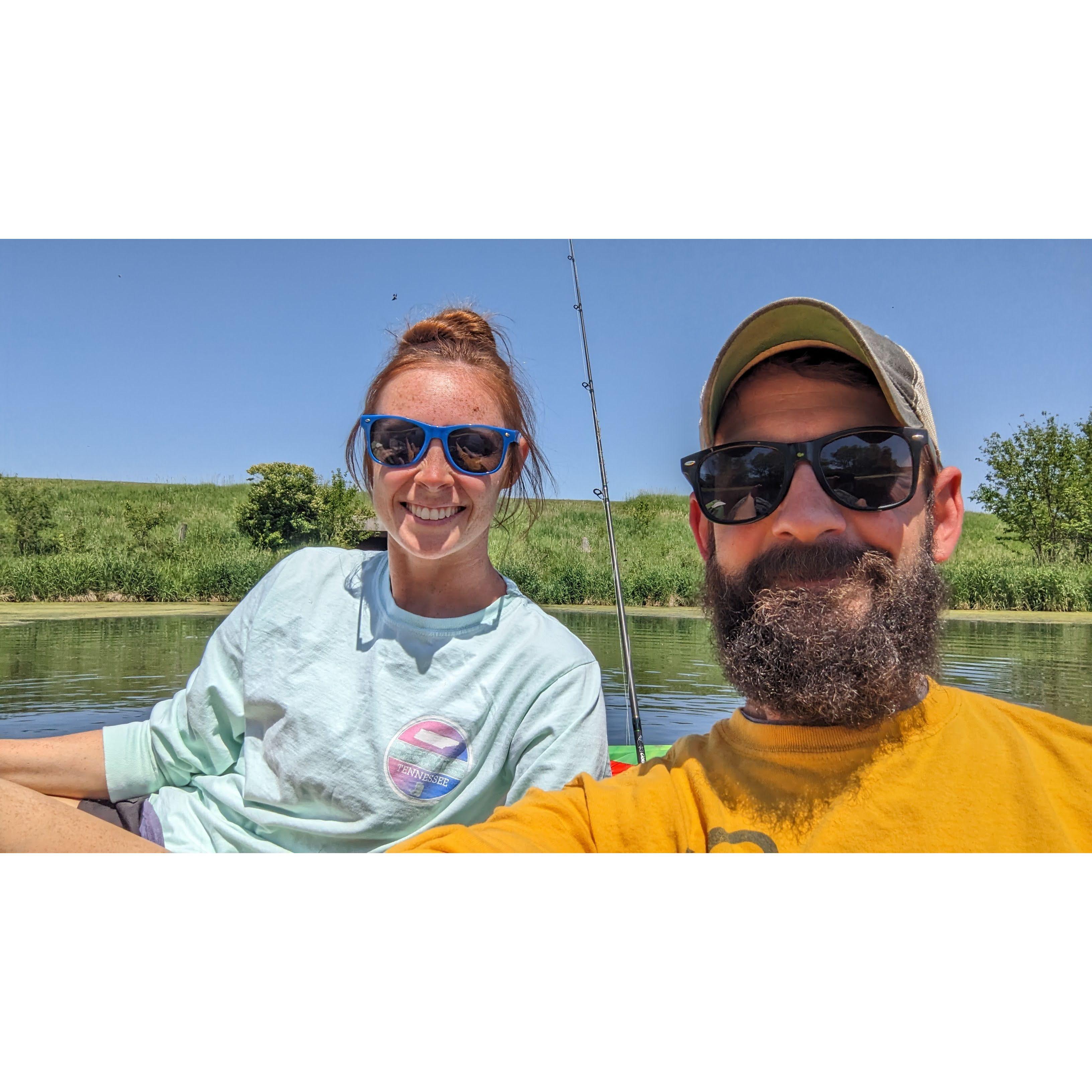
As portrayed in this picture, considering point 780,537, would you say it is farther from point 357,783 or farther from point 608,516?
point 608,516

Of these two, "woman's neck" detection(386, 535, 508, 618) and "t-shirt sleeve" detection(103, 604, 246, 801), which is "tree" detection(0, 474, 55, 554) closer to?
"t-shirt sleeve" detection(103, 604, 246, 801)

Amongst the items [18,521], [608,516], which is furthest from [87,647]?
[608,516]

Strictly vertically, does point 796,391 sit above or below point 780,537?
above

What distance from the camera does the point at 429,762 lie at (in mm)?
1108

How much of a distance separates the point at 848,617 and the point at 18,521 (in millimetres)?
13558

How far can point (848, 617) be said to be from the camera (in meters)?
0.85

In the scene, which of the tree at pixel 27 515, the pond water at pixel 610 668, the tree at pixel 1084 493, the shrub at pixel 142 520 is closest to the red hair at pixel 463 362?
the pond water at pixel 610 668

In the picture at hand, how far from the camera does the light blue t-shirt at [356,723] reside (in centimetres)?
111

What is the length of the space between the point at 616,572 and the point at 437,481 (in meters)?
0.98

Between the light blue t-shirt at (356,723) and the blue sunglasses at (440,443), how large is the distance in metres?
0.23

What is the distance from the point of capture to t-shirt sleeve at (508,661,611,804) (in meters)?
1.04

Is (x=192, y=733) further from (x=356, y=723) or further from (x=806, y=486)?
(x=806, y=486)

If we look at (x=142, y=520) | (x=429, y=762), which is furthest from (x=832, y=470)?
(x=142, y=520)

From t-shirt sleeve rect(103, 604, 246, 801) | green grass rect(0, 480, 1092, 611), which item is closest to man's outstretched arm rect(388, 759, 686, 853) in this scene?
t-shirt sleeve rect(103, 604, 246, 801)
